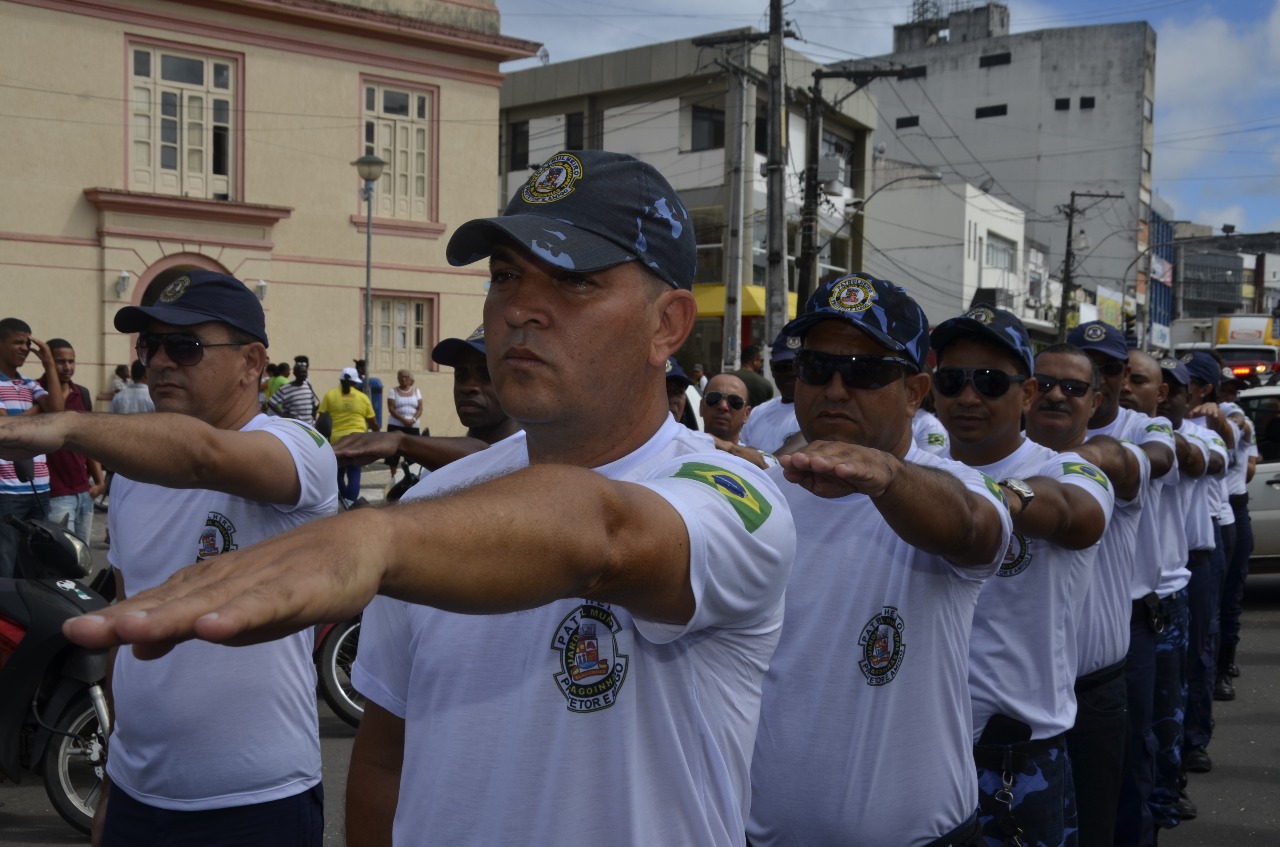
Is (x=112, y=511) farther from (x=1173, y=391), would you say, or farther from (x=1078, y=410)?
(x=1173, y=391)

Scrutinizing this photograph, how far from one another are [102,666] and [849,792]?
3.99 meters

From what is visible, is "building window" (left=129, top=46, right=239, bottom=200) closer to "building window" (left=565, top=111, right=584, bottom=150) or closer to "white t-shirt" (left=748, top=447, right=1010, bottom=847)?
"building window" (left=565, top=111, right=584, bottom=150)

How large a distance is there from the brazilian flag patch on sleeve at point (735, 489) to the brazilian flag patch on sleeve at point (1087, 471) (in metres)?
2.31

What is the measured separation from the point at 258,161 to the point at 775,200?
30.6 feet

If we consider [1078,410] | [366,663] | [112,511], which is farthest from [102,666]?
[1078,410]

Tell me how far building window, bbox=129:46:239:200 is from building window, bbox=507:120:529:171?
18.8 meters

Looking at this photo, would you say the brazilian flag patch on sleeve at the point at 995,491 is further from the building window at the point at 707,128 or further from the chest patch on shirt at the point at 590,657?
the building window at the point at 707,128

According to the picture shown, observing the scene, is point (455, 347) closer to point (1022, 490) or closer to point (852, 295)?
point (852, 295)

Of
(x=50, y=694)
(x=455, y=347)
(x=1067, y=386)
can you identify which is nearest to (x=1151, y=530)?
(x=1067, y=386)

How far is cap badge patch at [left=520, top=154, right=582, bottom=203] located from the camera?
1.80 m

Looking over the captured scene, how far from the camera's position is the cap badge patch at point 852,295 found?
306 cm

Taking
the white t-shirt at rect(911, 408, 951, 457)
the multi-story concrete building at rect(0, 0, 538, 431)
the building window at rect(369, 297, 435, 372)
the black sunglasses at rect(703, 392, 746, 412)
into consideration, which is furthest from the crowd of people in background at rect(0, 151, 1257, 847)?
the building window at rect(369, 297, 435, 372)

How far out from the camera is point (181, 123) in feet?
70.9

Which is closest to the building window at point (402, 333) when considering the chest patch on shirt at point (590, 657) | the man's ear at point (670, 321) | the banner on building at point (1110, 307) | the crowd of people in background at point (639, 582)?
the crowd of people in background at point (639, 582)
